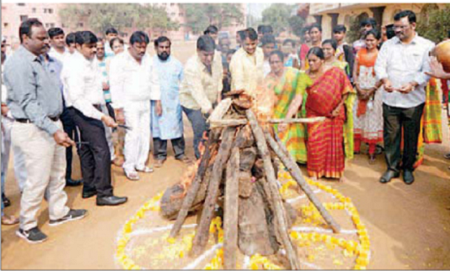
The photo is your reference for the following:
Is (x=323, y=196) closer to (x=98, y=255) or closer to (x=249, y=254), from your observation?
(x=249, y=254)

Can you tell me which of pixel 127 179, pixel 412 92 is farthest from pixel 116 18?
pixel 412 92

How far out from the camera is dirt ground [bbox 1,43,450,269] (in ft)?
11.9

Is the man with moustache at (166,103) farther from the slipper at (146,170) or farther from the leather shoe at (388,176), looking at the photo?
the leather shoe at (388,176)

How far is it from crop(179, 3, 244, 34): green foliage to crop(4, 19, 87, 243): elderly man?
4845 millimetres

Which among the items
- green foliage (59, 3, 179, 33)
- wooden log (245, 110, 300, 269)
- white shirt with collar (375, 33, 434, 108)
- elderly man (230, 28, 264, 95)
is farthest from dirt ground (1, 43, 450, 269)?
green foliage (59, 3, 179, 33)

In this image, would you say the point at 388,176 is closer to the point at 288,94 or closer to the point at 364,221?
the point at 364,221

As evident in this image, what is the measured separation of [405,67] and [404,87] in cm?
48

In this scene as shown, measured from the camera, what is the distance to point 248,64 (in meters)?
5.77

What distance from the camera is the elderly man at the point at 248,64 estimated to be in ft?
18.8

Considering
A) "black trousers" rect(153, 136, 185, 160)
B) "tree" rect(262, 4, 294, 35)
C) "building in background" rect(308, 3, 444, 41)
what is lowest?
"black trousers" rect(153, 136, 185, 160)

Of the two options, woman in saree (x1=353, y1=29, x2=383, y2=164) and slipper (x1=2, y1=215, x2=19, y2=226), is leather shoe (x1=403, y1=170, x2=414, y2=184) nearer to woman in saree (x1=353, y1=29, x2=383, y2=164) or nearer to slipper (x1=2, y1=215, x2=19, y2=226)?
woman in saree (x1=353, y1=29, x2=383, y2=164)

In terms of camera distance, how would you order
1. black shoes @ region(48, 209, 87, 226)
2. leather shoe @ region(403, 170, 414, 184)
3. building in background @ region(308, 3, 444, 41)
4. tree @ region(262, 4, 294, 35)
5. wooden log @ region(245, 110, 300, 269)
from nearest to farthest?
wooden log @ region(245, 110, 300, 269) → black shoes @ region(48, 209, 87, 226) → leather shoe @ region(403, 170, 414, 184) → tree @ region(262, 4, 294, 35) → building in background @ region(308, 3, 444, 41)

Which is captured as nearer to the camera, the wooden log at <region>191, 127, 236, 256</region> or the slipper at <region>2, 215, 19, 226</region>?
the wooden log at <region>191, 127, 236, 256</region>

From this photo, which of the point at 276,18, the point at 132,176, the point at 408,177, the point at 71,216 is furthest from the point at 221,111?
the point at 276,18
